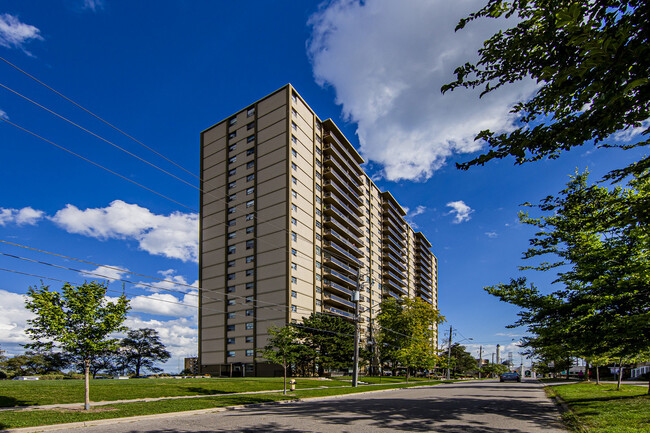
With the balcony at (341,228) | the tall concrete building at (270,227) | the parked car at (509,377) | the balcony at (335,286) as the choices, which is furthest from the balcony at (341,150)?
the parked car at (509,377)

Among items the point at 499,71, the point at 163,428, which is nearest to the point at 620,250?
the point at 499,71

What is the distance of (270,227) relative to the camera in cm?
5812

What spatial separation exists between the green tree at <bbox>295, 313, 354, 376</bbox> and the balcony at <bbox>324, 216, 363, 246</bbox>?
59.0 ft

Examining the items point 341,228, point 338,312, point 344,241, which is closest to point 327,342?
point 338,312

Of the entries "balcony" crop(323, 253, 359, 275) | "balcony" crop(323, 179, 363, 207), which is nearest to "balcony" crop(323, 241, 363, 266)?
"balcony" crop(323, 253, 359, 275)

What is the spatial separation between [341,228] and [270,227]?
14679mm

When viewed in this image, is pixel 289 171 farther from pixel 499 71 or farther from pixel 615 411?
pixel 499 71

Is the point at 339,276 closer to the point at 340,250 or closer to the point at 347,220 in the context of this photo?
the point at 340,250

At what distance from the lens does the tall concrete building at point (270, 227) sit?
2222 inches

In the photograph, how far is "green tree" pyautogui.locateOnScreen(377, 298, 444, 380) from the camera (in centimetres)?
5112

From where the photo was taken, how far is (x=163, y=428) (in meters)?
10.8

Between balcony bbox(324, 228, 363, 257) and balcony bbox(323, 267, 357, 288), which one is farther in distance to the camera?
balcony bbox(324, 228, 363, 257)

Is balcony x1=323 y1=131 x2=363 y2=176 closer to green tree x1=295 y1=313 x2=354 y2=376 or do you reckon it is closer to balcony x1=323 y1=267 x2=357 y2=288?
balcony x1=323 y1=267 x2=357 y2=288

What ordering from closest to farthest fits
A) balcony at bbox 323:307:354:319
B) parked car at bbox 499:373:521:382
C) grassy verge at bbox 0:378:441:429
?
grassy verge at bbox 0:378:441:429 → parked car at bbox 499:373:521:382 → balcony at bbox 323:307:354:319
